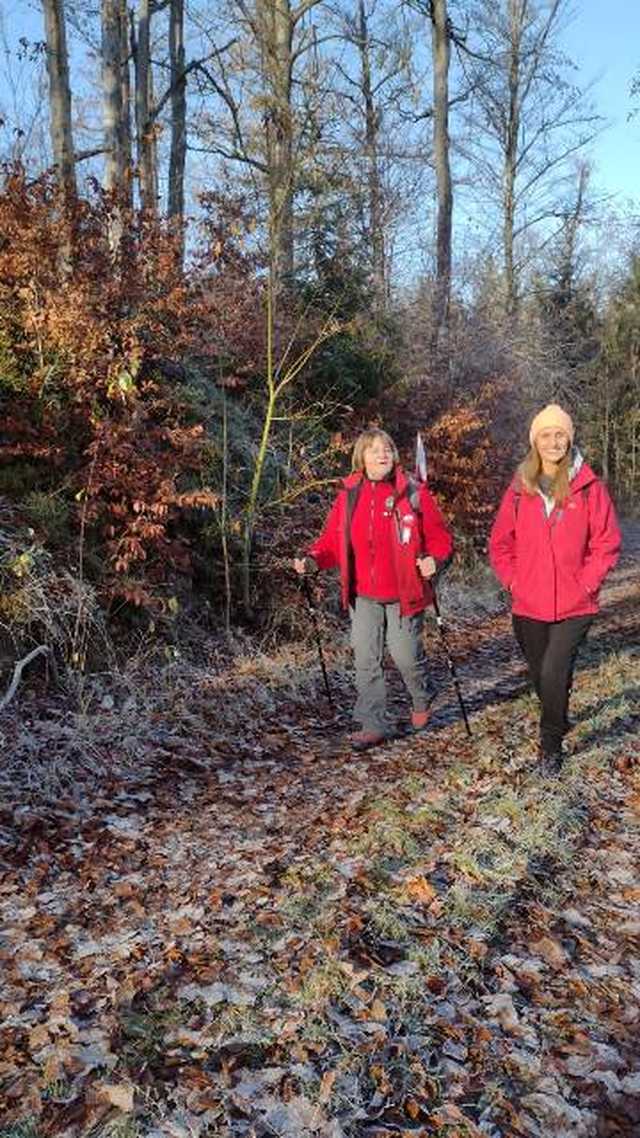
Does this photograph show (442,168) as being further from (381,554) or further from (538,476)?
(538,476)

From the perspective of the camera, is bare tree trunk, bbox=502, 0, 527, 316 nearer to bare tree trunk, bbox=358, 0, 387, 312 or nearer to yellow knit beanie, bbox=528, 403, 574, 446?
bare tree trunk, bbox=358, 0, 387, 312

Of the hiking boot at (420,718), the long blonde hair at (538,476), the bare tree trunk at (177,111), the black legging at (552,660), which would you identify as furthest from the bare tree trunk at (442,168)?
the black legging at (552,660)

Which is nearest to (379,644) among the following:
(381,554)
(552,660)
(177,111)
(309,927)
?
(381,554)

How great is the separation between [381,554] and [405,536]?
205 millimetres

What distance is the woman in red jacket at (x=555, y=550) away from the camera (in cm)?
546

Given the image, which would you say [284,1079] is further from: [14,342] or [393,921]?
[14,342]

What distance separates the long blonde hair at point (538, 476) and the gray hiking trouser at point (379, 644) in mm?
1316

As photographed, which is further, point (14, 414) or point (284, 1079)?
point (14, 414)

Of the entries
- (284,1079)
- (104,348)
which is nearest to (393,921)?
(284,1079)

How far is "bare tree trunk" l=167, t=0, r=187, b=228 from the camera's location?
17.4 meters

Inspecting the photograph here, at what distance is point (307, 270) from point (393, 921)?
12.4 m

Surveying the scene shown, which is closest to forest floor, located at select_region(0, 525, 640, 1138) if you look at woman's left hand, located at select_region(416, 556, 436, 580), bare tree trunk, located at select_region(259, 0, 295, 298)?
woman's left hand, located at select_region(416, 556, 436, 580)

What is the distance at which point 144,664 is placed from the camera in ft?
25.3

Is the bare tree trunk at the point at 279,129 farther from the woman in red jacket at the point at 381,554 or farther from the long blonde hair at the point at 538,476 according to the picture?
the long blonde hair at the point at 538,476
